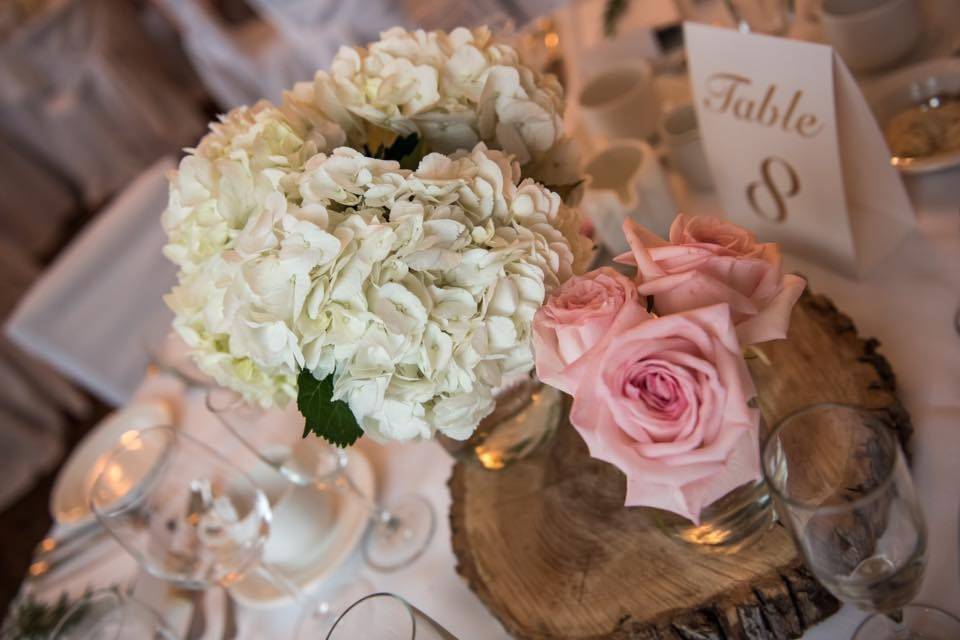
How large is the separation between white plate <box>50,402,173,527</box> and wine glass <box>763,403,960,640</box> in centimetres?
108

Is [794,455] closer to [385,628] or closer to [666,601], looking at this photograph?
[666,601]

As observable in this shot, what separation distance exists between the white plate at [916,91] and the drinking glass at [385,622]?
2.48 ft

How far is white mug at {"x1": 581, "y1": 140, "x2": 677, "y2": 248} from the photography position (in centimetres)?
97

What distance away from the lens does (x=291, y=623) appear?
94 cm

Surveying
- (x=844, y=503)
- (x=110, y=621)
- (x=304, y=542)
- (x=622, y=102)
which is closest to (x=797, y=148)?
(x=622, y=102)

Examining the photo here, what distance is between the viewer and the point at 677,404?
1.62 ft

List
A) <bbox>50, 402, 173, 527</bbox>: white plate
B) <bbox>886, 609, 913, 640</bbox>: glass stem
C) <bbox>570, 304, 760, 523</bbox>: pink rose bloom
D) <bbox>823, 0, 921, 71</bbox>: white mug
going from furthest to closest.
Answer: <bbox>50, 402, 173, 527</bbox>: white plate < <bbox>823, 0, 921, 71</bbox>: white mug < <bbox>886, 609, 913, 640</bbox>: glass stem < <bbox>570, 304, 760, 523</bbox>: pink rose bloom

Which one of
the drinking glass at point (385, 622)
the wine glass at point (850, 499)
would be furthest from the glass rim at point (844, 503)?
the drinking glass at point (385, 622)

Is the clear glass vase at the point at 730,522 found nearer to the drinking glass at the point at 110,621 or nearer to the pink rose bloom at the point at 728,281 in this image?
the pink rose bloom at the point at 728,281

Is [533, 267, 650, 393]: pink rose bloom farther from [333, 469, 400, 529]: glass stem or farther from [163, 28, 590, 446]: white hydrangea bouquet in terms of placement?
[333, 469, 400, 529]: glass stem

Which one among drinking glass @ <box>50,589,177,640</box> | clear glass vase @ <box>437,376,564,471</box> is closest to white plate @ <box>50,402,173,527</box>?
drinking glass @ <box>50,589,177,640</box>

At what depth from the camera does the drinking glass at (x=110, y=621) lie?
0.91 metres

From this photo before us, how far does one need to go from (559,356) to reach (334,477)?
A: 0.47 meters

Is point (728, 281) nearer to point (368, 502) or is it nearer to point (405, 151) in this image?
point (405, 151)
